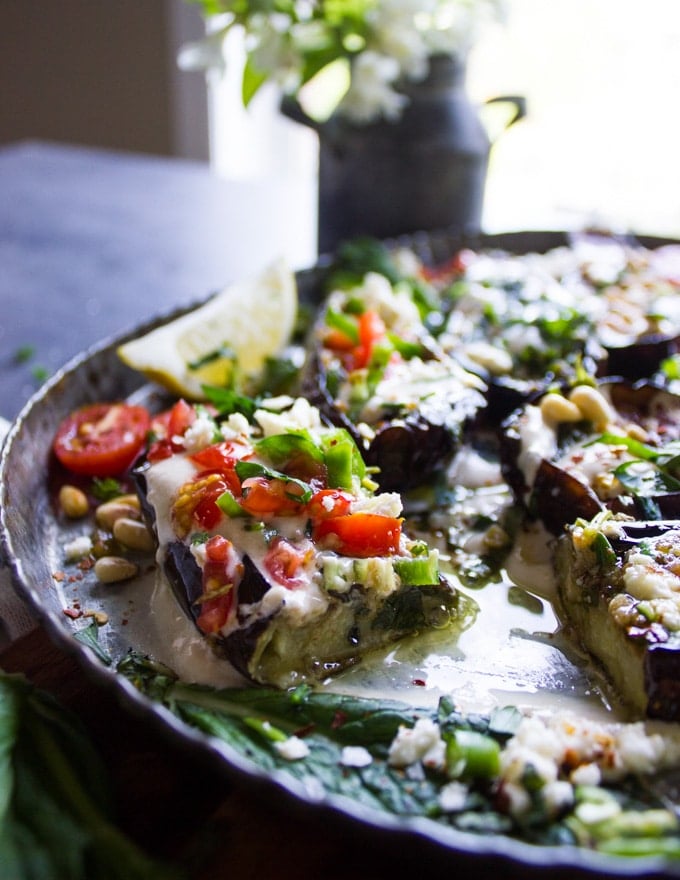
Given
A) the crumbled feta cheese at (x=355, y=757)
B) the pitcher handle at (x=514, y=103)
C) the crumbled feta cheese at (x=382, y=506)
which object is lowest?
the crumbled feta cheese at (x=355, y=757)

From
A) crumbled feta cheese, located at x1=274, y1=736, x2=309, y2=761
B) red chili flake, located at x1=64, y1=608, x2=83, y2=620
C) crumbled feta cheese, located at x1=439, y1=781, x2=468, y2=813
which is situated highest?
crumbled feta cheese, located at x1=439, y1=781, x2=468, y2=813

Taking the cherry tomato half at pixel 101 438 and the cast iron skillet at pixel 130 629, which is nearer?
the cast iron skillet at pixel 130 629

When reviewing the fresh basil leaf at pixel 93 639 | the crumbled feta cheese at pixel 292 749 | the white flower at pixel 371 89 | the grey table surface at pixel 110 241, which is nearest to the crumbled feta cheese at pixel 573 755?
the crumbled feta cheese at pixel 292 749

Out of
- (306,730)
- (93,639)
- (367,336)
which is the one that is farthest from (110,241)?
(306,730)

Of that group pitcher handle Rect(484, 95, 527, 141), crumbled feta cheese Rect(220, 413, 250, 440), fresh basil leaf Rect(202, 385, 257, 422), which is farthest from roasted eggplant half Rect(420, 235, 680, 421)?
crumbled feta cheese Rect(220, 413, 250, 440)

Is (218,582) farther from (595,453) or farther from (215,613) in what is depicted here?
(595,453)

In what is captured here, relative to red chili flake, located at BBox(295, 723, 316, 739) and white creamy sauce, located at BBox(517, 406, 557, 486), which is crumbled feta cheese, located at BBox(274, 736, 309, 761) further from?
white creamy sauce, located at BBox(517, 406, 557, 486)

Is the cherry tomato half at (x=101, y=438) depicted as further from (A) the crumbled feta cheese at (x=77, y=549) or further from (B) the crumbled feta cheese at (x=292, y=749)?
(B) the crumbled feta cheese at (x=292, y=749)
